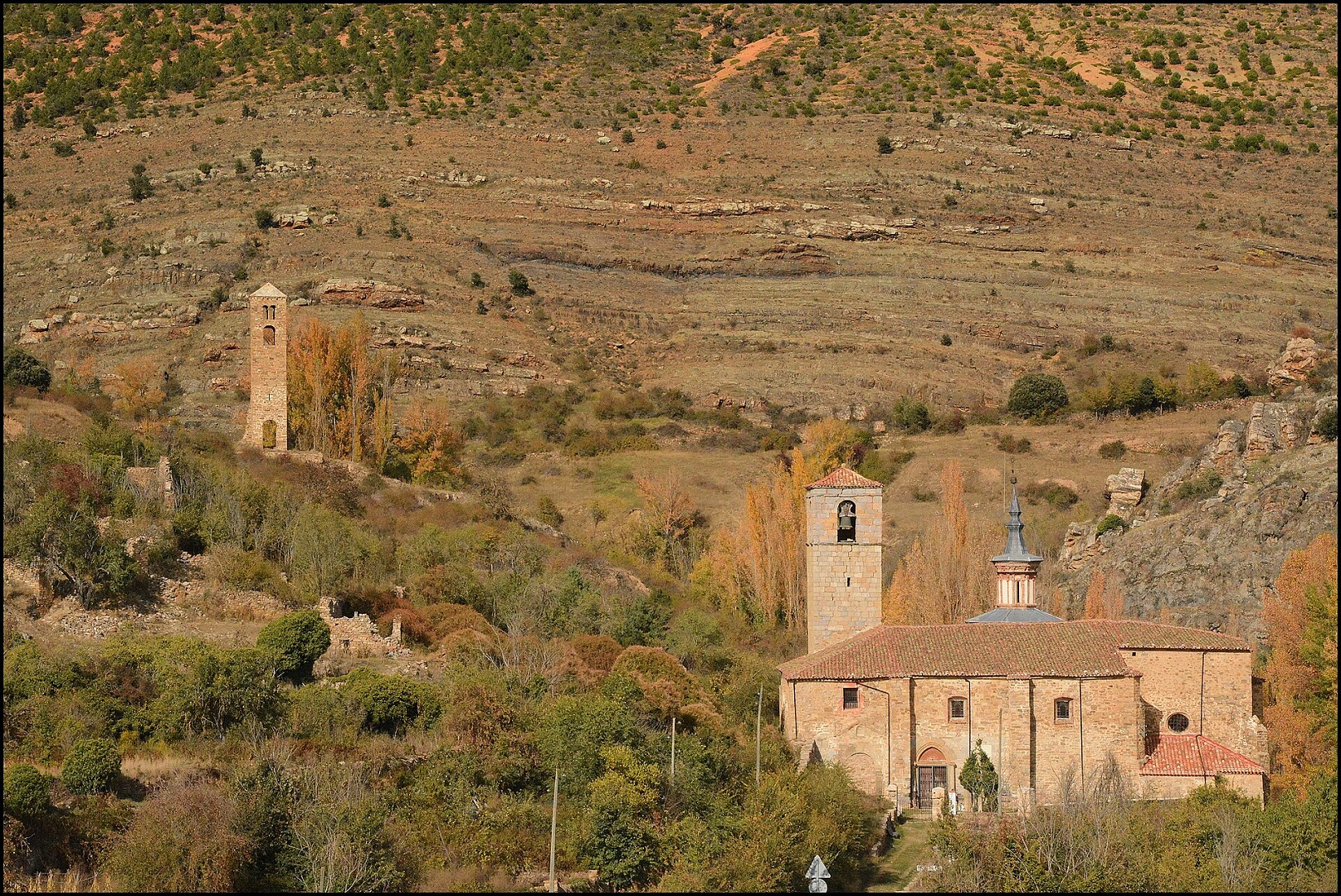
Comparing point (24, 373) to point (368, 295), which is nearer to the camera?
point (24, 373)


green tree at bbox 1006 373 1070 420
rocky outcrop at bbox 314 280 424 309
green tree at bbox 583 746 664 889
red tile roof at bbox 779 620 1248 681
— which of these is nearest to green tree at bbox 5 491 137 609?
green tree at bbox 583 746 664 889

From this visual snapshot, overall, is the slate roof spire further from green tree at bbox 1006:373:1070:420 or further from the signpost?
green tree at bbox 1006:373:1070:420

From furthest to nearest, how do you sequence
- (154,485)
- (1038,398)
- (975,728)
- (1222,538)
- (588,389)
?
(588,389) → (1038,398) → (1222,538) → (154,485) → (975,728)

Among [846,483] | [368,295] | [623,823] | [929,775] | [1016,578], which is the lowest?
→ [929,775]

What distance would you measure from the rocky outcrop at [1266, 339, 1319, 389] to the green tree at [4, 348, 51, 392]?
153 feet

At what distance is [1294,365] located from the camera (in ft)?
246

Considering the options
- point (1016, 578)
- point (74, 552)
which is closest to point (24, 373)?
point (74, 552)

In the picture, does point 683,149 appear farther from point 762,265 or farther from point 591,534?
point 591,534

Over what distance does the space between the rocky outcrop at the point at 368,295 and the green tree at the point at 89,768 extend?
50811 millimetres

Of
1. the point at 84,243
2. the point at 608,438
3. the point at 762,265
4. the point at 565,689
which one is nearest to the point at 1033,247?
the point at 762,265

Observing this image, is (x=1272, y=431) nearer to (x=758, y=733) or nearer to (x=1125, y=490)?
(x=1125, y=490)

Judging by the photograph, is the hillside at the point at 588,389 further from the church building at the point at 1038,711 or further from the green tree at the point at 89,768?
the church building at the point at 1038,711

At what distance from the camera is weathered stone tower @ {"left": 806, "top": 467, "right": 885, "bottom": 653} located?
130ft

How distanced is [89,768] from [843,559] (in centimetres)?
1907
